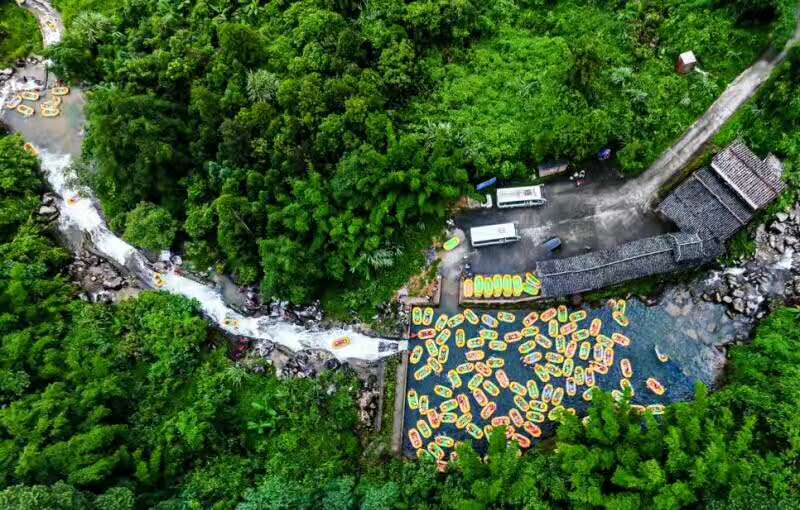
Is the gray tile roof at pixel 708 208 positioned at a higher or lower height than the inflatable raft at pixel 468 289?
higher

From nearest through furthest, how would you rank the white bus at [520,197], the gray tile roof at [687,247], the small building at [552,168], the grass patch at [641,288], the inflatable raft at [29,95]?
the gray tile roof at [687,247] < the grass patch at [641,288] < the white bus at [520,197] < the small building at [552,168] < the inflatable raft at [29,95]

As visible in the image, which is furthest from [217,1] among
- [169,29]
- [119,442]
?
[119,442]

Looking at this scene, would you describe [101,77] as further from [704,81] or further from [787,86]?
[787,86]

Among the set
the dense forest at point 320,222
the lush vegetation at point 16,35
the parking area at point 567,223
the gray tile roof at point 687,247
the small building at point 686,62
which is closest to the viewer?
the dense forest at point 320,222

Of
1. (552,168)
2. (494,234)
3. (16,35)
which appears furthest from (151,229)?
(552,168)

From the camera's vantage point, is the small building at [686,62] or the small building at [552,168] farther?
the small building at [686,62]

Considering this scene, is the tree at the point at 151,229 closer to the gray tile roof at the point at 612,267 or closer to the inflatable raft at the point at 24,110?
the inflatable raft at the point at 24,110

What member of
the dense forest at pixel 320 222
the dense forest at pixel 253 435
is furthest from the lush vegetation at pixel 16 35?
the dense forest at pixel 253 435

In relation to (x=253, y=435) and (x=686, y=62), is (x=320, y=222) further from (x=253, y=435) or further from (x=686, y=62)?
(x=686, y=62)
